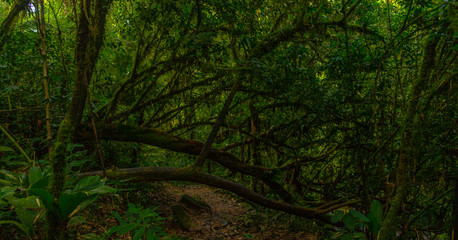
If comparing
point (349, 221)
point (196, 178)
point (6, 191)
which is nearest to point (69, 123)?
point (6, 191)

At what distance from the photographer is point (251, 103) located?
4777 mm

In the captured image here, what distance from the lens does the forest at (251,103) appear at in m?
2.43

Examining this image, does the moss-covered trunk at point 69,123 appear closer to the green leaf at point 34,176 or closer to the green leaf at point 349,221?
the green leaf at point 34,176

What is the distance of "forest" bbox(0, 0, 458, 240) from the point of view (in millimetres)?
2426

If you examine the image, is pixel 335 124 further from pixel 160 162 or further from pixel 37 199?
pixel 160 162

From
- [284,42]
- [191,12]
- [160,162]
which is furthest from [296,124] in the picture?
[160,162]

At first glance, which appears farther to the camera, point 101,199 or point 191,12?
point 101,199

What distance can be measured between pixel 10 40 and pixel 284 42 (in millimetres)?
3718

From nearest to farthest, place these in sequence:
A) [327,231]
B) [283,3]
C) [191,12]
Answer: [191,12] < [283,3] < [327,231]

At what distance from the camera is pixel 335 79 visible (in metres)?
3.60

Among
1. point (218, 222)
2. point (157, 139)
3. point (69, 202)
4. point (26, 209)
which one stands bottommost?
point (218, 222)

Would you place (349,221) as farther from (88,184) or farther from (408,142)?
(88,184)

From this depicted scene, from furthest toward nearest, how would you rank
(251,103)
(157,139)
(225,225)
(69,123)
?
(225,225) → (251,103) → (157,139) → (69,123)

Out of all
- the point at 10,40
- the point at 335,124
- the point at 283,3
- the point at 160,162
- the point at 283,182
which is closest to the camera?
the point at 10,40
